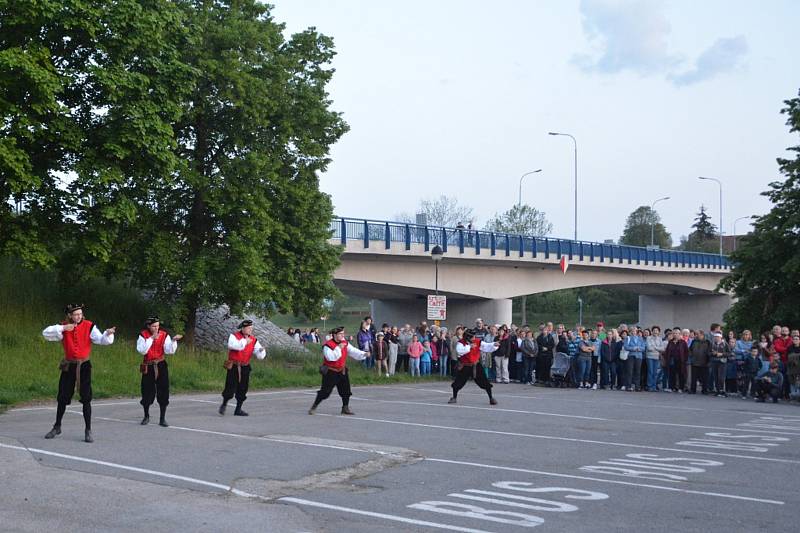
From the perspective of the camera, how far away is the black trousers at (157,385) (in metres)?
15.3

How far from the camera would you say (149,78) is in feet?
78.0

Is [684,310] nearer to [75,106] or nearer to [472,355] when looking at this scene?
[472,355]

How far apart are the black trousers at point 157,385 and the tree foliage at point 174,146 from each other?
7.83m

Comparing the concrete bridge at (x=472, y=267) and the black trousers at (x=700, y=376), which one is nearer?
the black trousers at (x=700, y=376)

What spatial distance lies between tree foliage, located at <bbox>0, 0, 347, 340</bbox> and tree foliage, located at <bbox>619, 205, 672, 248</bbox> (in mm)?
A: 106016

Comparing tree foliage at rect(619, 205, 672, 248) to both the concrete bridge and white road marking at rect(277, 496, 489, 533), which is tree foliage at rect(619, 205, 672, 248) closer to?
the concrete bridge

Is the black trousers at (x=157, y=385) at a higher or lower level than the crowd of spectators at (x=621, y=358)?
lower

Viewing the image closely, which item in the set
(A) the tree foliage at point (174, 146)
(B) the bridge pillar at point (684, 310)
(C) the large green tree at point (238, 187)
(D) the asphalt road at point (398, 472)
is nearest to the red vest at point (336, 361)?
(D) the asphalt road at point (398, 472)

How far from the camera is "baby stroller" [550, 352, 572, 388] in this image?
28266 mm

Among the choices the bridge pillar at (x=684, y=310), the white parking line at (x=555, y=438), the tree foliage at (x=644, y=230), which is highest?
the tree foliage at (x=644, y=230)

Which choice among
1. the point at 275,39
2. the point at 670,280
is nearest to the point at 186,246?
the point at 275,39

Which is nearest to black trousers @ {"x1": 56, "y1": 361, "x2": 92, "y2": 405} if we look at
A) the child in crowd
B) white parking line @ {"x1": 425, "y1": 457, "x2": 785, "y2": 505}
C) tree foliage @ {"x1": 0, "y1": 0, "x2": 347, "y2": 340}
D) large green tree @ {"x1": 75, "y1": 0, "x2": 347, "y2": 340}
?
white parking line @ {"x1": 425, "y1": 457, "x2": 785, "y2": 505}

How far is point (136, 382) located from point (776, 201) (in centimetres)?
2387

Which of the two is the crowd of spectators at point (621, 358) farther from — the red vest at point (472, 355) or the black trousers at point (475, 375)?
the red vest at point (472, 355)
